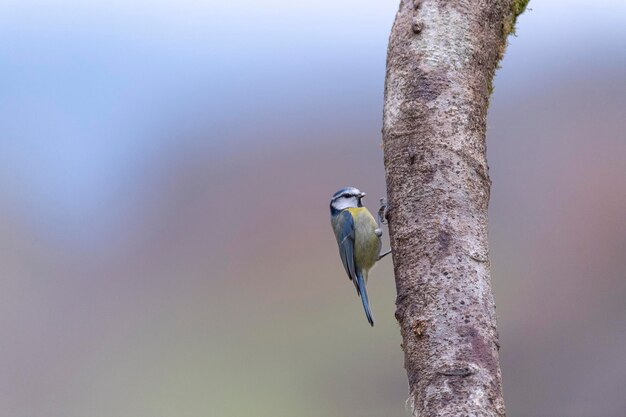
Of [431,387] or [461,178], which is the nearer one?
[431,387]

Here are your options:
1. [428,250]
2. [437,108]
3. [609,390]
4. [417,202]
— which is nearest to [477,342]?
[428,250]

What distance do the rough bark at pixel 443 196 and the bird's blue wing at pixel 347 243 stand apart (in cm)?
227

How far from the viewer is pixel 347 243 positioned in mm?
5117

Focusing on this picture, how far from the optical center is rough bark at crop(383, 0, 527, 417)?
220 cm

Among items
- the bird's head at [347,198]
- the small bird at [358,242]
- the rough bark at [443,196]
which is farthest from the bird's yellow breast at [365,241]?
the rough bark at [443,196]

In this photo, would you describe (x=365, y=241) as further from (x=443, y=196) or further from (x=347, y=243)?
(x=443, y=196)

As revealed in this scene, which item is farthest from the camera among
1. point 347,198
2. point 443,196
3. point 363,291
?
point 347,198

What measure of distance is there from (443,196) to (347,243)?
104 inches

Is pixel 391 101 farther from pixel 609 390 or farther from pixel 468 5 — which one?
pixel 609 390

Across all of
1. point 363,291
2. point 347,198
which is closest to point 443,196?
point 363,291

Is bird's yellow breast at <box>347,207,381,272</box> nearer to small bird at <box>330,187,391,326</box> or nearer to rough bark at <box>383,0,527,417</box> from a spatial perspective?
small bird at <box>330,187,391,326</box>

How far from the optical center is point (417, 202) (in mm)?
2545

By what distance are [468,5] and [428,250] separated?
107cm

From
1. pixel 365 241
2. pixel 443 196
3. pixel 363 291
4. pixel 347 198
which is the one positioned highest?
pixel 347 198
